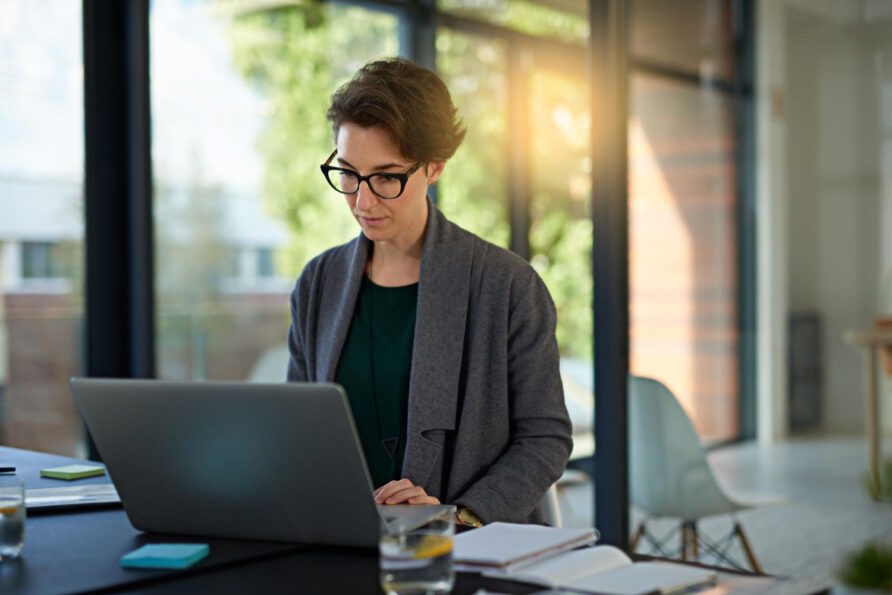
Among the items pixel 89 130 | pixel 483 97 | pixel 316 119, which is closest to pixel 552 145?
pixel 483 97

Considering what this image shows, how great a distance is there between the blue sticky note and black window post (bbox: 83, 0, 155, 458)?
284 cm

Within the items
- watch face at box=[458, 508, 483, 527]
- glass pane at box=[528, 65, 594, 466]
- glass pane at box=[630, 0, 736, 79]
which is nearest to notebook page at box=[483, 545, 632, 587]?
watch face at box=[458, 508, 483, 527]

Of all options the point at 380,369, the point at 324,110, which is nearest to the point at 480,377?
the point at 380,369

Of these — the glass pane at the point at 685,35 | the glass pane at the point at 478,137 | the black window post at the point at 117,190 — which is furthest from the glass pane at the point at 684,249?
the black window post at the point at 117,190

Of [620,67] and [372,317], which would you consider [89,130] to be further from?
[372,317]

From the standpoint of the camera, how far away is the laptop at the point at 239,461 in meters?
1.32

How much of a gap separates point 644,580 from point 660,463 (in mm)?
1974

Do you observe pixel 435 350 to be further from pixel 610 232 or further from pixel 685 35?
pixel 685 35

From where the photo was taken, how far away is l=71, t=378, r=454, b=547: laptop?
1320 millimetres

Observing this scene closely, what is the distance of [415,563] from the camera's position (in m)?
1.14

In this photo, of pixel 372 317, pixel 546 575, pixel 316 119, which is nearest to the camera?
pixel 546 575

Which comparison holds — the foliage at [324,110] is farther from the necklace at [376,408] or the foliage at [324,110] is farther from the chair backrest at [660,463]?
the necklace at [376,408]

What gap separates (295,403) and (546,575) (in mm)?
351

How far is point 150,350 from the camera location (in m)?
4.21
